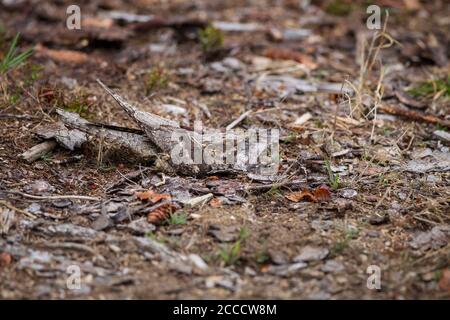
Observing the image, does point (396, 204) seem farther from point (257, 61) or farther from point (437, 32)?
point (437, 32)

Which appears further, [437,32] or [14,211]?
[437,32]

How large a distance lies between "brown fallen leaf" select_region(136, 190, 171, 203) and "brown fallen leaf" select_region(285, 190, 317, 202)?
70 cm

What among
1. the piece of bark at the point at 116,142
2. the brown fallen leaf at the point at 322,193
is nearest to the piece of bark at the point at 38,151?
the piece of bark at the point at 116,142

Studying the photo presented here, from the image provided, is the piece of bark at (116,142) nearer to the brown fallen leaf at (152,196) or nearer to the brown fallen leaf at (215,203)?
the brown fallen leaf at (152,196)

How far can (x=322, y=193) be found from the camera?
10.5 feet

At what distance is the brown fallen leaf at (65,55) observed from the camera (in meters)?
4.92

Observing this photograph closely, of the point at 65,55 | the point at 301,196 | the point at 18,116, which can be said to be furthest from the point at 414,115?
the point at 65,55

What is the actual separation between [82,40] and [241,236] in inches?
128

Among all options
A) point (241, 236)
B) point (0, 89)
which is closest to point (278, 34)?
point (0, 89)

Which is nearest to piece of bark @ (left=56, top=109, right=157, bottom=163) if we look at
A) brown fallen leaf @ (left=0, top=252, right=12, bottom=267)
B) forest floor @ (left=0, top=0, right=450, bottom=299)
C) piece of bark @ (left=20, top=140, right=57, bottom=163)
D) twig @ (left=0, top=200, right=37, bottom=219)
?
forest floor @ (left=0, top=0, right=450, bottom=299)

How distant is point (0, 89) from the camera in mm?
4012

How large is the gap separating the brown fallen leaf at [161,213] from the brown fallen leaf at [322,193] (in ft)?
2.71

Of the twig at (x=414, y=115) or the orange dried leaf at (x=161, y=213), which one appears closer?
the orange dried leaf at (x=161, y=213)

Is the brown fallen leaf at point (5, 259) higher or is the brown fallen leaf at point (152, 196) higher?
the brown fallen leaf at point (152, 196)
